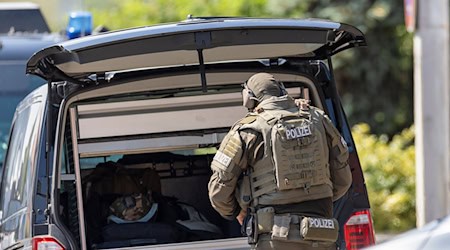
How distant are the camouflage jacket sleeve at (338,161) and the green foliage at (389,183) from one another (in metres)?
7.08

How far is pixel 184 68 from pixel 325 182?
38.6 inches

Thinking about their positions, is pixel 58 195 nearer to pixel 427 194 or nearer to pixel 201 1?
pixel 427 194

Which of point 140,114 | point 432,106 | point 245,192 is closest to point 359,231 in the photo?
point 245,192

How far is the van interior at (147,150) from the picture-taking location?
220 inches

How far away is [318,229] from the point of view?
5023mm

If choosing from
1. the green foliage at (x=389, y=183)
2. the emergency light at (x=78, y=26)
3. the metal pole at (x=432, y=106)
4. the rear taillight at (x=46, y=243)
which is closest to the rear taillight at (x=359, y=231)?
the rear taillight at (x=46, y=243)

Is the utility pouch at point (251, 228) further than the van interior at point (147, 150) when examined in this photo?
No

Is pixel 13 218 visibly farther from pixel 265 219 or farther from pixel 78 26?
pixel 78 26

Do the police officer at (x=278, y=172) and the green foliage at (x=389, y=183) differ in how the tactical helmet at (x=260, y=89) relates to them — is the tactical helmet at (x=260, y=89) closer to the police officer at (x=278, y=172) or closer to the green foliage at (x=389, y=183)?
the police officer at (x=278, y=172)

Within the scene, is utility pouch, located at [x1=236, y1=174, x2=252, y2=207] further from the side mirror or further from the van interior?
the side mirror

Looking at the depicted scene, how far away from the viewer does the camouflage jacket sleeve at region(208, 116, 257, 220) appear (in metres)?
5.04

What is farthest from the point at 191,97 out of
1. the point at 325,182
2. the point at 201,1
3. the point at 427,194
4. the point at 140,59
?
the point at 201,1

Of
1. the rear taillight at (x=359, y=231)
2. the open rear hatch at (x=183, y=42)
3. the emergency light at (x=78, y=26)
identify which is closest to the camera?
the open rear hatch at (x=183, y=42)

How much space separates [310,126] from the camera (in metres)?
5.07
